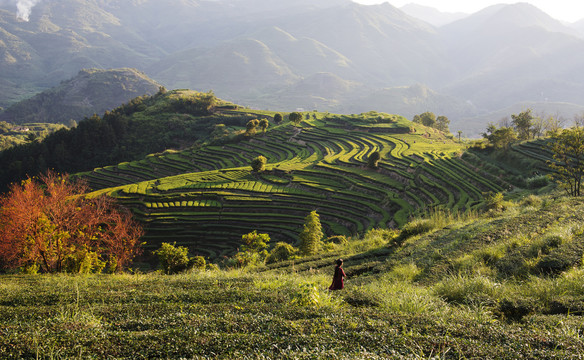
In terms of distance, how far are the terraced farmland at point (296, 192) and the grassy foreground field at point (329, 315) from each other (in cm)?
2633

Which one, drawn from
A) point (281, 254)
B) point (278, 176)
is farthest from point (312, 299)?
point (278, 176)

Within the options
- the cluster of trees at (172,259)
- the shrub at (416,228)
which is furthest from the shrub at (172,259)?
the shrub at (416,228)

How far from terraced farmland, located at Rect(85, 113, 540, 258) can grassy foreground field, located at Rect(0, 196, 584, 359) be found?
1037 inches

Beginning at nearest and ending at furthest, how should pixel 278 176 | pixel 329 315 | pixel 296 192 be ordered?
1. pixel 329 315
2. pixel 296 192
3. pixel 278 176

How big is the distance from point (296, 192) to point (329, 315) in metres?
40.2

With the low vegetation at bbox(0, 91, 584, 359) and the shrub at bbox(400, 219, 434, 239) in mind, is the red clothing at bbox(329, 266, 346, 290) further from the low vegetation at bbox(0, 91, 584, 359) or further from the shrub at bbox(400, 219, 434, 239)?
the shrub at bbox(400, 219, 434, 239)

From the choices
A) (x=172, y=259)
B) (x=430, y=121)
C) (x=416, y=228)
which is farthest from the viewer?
(x=430, y=121)

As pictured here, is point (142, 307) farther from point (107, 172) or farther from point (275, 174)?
point (107, 172)

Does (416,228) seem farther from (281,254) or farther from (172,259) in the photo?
(172,259)

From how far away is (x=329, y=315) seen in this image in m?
7.66

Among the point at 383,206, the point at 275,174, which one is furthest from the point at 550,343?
the point at 275,174

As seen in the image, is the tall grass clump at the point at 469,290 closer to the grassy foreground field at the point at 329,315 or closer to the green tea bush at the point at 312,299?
the grassy foreground field at the point at 329,315

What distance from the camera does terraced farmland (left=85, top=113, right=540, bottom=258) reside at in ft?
135

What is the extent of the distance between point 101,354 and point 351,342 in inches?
211
